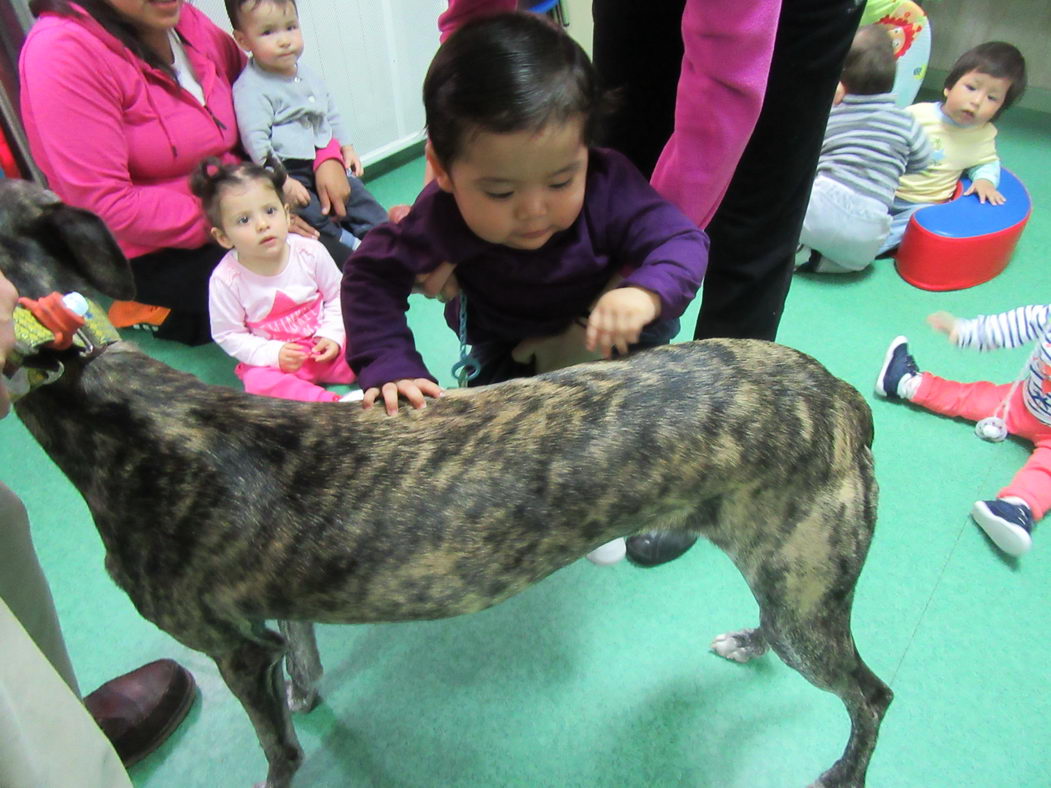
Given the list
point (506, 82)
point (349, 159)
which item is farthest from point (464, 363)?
point (349, 159)

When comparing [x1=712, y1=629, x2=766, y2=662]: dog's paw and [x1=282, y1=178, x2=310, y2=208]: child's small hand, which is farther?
[x1=282, y1=178, x2=310, y2=208]: child's small hand

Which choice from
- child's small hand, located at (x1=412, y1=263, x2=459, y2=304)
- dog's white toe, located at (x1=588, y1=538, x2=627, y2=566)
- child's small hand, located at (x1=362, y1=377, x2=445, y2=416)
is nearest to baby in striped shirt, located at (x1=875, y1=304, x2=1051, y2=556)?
dog's white toe, located at (x1=588, y1=538, x2=627, y2=566)

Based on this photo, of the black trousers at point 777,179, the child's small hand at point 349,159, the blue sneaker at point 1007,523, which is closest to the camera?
the black trousers at point 777,179

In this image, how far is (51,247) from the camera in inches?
47.8

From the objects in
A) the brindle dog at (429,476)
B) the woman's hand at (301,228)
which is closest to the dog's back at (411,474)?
the brindle dog at (429,476)

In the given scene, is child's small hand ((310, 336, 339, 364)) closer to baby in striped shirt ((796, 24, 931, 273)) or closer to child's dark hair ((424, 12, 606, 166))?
child's dark hair ((424, 12, 606, 166))

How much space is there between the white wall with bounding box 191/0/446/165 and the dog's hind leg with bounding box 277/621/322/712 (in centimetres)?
261

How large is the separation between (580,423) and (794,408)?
348 millimetres

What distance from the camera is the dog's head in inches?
46.3

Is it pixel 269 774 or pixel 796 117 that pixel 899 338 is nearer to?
pixel 796 117

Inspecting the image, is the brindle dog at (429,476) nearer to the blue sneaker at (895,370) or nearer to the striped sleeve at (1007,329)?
the striped sleeve at (1007,329)

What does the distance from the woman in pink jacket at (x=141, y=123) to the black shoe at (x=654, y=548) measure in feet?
5.68

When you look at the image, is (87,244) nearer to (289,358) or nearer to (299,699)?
(299,699)

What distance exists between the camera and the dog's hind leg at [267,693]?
126 cm
